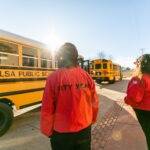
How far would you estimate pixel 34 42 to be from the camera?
5.77 m

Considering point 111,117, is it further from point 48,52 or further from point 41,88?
point 48,52

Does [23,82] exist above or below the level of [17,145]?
above

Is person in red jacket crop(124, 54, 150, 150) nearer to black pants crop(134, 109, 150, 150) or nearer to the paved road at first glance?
black pants crop(134, 109, 150, 150)

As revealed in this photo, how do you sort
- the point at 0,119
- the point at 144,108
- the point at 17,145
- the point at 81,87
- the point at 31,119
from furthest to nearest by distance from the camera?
1. the point at 31,119
2. the point at 0,119
3. the point at 17,145
4. the point at 144,108
5. the point at 81,87

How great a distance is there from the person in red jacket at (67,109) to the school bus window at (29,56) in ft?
12.4

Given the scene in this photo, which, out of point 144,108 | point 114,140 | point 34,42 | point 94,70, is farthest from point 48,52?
point 94,70

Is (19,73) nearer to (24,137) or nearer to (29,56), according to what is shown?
(29,56)

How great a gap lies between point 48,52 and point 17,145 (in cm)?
355

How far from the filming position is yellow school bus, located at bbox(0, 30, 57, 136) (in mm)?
4508

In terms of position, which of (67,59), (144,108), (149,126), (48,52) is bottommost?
(149,126)

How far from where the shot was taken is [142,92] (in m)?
2.37

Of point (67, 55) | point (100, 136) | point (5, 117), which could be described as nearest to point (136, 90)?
point (67, 55)

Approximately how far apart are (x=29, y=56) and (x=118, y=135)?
339 centimetres

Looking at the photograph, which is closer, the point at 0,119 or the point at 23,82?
the point at 0,119
